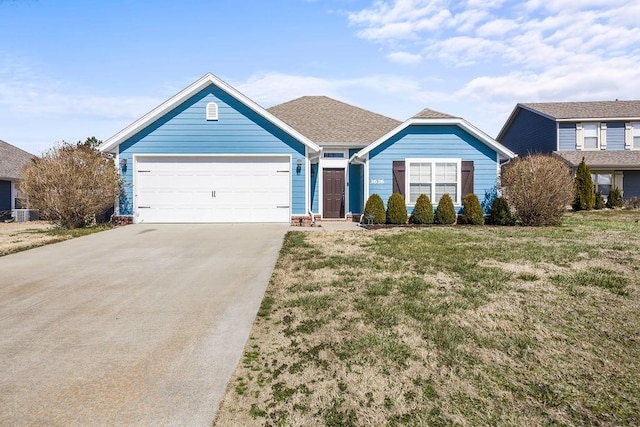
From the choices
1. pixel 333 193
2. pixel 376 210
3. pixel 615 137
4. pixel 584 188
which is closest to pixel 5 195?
pixel 333 193

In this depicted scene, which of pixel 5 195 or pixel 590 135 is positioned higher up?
pixel 590 135

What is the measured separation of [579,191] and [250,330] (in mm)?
22002

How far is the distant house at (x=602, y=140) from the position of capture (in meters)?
22.4

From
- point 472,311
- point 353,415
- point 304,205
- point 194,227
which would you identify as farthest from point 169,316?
point 304,205

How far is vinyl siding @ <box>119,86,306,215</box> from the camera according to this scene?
14.0 metres

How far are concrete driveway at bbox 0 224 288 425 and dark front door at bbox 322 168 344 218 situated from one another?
8.44m

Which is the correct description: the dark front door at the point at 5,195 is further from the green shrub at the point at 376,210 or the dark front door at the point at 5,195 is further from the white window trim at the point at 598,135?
the white window trim at the point at 598,135

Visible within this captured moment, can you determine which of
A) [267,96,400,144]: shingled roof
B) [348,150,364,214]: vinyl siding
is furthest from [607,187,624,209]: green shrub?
[348,150,364,214]: vinyl siding

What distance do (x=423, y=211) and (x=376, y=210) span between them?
1729mm

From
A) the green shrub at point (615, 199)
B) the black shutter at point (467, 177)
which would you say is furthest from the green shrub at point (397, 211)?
the green shrub at point (615, 199)

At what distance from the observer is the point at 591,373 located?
306cm

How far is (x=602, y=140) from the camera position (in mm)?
23094

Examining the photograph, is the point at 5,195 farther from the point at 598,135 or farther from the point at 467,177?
the point at 598,135

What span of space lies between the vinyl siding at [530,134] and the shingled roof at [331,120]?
36.7 ft
